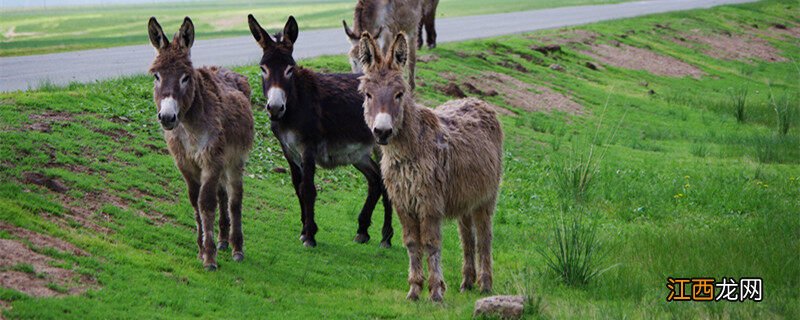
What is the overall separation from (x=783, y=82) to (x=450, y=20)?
12.5m

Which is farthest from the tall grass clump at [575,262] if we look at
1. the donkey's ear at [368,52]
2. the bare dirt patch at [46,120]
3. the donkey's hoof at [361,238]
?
the bare dirt patch at [46,120]

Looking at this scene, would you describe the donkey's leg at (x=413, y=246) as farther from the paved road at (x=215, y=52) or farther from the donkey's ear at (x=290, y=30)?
the paved road at (x=215, y=52)

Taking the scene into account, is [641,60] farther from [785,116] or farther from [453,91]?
[453,91]

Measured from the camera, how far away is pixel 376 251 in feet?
37.0

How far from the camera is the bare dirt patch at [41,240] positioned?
8.59m

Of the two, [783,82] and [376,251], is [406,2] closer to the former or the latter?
[376,251]

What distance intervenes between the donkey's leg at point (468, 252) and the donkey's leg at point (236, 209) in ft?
7.34

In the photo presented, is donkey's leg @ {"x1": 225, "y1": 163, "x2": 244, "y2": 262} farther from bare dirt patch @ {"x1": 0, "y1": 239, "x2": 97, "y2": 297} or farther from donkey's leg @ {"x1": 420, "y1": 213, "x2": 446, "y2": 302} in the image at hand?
donkey's leg @ {"x1": 420, "y1": 213, "x2": 446, "y2": 302}

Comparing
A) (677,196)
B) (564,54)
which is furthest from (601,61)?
(677,196)

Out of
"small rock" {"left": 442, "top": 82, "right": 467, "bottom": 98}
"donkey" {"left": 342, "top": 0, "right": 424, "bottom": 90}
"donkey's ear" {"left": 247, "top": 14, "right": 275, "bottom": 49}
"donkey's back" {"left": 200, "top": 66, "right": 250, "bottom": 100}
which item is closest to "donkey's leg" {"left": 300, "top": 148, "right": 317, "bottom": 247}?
"donkey's back" {"left": 200, "top": 66, "right": 250, "bottom": 100}

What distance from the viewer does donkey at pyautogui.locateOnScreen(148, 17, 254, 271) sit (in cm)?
915

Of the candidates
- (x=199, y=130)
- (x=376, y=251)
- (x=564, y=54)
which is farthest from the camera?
(x=564, y=54)

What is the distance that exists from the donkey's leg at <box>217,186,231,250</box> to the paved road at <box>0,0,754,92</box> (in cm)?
615

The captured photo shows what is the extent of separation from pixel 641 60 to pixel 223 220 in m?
23.3
